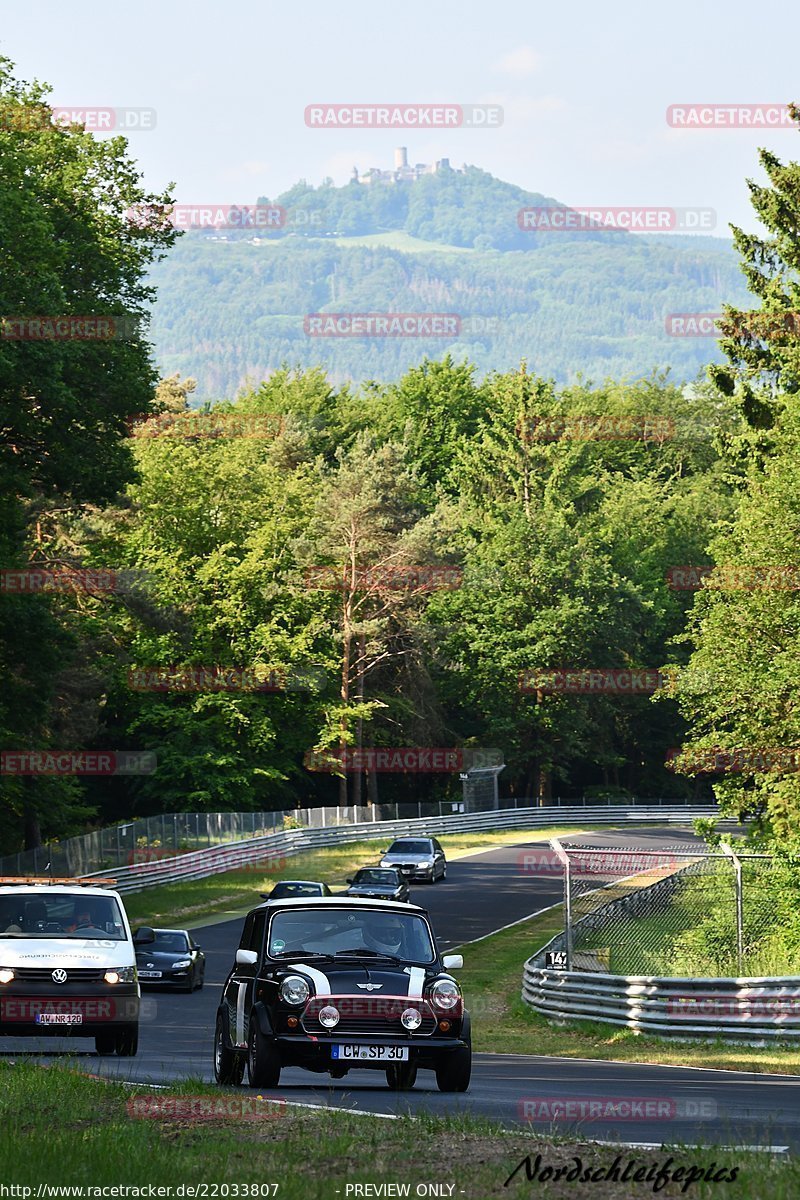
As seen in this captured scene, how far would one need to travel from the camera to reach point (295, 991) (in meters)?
A: 13.8

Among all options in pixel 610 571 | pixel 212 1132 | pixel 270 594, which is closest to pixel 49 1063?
pixel 212 1132

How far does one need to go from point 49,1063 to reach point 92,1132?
591 centimetres

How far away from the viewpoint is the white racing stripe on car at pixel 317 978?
45.2ft

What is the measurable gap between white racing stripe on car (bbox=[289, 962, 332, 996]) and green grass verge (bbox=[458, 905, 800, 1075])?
7.93m

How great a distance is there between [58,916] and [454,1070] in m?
5.99

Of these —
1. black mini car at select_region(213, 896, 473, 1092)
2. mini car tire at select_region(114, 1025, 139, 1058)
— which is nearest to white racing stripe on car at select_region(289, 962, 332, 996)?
black mini car at select_region(213, 896, 473, 1092)

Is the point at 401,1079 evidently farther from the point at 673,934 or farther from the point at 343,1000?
the point at 673,934

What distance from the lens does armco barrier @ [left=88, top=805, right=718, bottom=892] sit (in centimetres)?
5358

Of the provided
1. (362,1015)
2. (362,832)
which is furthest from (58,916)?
(362,832)

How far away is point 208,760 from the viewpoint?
236 ft

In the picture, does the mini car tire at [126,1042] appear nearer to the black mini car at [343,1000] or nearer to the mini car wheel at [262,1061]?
the black mini car at [343,1000]

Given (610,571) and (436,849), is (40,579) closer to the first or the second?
(436,849)

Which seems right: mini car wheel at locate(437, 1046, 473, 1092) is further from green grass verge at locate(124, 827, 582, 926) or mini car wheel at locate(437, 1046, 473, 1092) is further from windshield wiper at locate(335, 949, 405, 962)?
green grass verge at locate(124, 827, 582, 926)

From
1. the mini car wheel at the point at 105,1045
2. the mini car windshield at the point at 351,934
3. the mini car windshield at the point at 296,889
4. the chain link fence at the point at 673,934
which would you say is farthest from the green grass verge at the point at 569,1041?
the mini car windshield at the point at 351,934
